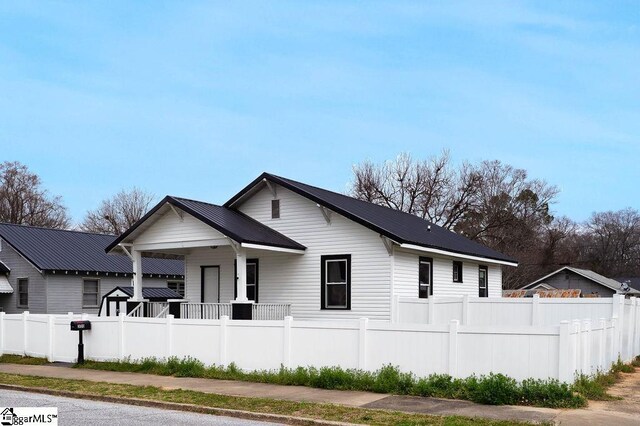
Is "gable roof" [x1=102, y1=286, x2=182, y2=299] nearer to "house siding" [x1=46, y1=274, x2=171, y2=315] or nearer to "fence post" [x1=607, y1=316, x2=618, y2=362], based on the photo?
"house siding" [x1=46, y1=274, x2=171, y2=315]

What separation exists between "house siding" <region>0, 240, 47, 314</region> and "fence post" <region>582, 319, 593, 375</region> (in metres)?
27.6

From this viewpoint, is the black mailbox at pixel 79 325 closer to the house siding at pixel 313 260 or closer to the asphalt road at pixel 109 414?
the asphalt road at pixel 109 414

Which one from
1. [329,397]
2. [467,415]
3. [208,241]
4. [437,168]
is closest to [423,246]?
[208,241]

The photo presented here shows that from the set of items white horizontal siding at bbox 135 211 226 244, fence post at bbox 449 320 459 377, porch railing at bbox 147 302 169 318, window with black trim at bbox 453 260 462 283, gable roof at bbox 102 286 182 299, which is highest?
white horizontal siding at bbox 135 211 226 244

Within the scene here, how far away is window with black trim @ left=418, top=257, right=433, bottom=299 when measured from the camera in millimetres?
23156

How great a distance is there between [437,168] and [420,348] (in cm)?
4807

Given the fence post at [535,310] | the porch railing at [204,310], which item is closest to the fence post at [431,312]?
the fence post at [535,310]

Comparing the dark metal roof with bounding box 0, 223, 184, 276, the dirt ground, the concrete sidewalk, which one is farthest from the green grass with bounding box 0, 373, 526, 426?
the dark metal roof with bounding box 0, 223, 184, 276

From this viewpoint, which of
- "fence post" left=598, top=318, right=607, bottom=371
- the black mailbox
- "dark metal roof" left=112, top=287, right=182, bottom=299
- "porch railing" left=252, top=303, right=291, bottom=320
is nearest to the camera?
"fence post" left=598, top=318, right=607, bottom=371

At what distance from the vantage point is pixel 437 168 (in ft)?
201

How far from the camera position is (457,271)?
2661 centimetres

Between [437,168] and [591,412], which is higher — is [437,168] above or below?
above

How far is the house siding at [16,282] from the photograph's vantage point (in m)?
35.5

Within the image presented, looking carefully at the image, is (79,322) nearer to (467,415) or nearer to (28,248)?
(467,415)
